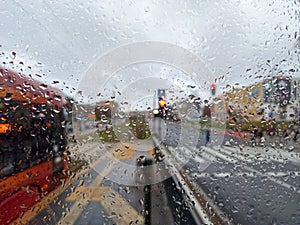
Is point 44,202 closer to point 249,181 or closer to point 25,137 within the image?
point 25,137

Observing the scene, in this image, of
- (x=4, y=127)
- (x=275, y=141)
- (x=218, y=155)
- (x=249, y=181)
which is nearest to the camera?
(x=4, y=127)

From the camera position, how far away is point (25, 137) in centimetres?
192

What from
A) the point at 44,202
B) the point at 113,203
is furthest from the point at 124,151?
the point at 44,202

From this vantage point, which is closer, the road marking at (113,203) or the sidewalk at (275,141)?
the road marking at (113,203)

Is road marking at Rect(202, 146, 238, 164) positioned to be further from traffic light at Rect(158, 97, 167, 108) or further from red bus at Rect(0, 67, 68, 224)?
red bus at Rect(0, 67, 68, 224)

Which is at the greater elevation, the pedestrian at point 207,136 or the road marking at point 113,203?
the pedestrian at point 207,136

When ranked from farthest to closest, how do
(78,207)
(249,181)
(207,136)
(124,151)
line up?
(249,181) < (207,136) < (124,151) < (78,207)

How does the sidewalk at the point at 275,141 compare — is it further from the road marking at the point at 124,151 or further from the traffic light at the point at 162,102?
the road marking at the point at 124,151

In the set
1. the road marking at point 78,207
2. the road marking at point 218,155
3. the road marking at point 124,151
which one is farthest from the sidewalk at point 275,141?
the road marking at point 78,207

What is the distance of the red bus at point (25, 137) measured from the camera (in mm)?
1855

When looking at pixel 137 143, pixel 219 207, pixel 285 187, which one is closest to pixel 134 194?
pixel 137 143

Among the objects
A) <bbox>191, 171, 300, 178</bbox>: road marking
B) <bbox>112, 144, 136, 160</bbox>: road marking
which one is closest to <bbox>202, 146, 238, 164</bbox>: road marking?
<bbox>191, 171, 300, 178</bbox>: road marking

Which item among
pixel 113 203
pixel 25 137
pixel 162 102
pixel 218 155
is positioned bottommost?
pixel 113 203

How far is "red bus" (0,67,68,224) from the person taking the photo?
6.09 feet
